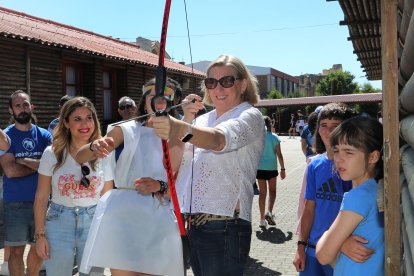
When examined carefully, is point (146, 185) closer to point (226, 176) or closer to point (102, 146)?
point (102, 146)

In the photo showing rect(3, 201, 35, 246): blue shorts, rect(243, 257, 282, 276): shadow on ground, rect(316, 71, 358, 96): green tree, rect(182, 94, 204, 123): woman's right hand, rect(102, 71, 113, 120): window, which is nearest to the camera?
rect(182, 94, 204, 123): woman's right hand

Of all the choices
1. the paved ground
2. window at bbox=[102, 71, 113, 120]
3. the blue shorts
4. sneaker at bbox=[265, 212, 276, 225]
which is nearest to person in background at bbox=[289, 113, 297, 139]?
window at bbox=[102, 71, 113, 120]

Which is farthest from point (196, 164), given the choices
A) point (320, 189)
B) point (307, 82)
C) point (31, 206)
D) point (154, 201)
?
point (307, 82)

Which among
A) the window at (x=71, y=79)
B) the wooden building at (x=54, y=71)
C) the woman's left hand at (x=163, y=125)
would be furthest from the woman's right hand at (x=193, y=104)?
the window at (x=71, y=79)

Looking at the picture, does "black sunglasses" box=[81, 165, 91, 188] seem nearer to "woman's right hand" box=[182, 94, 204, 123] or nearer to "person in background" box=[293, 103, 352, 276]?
"woman's right hand" box=[182, 94, 204, 123]

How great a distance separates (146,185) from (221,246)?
0.51 meters

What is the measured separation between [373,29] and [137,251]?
4.99m

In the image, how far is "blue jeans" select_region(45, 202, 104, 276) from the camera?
3.05m

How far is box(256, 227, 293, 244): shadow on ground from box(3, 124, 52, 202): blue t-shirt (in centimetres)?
322

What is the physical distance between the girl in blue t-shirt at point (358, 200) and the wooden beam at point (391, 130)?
193 mm

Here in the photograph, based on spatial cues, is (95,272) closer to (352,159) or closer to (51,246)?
(51,246)

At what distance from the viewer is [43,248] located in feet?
10.0

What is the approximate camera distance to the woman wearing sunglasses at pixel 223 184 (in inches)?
91.6

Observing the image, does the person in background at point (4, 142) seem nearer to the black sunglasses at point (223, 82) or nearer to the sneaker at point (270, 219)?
the black sunglasses at point (223, 82)
